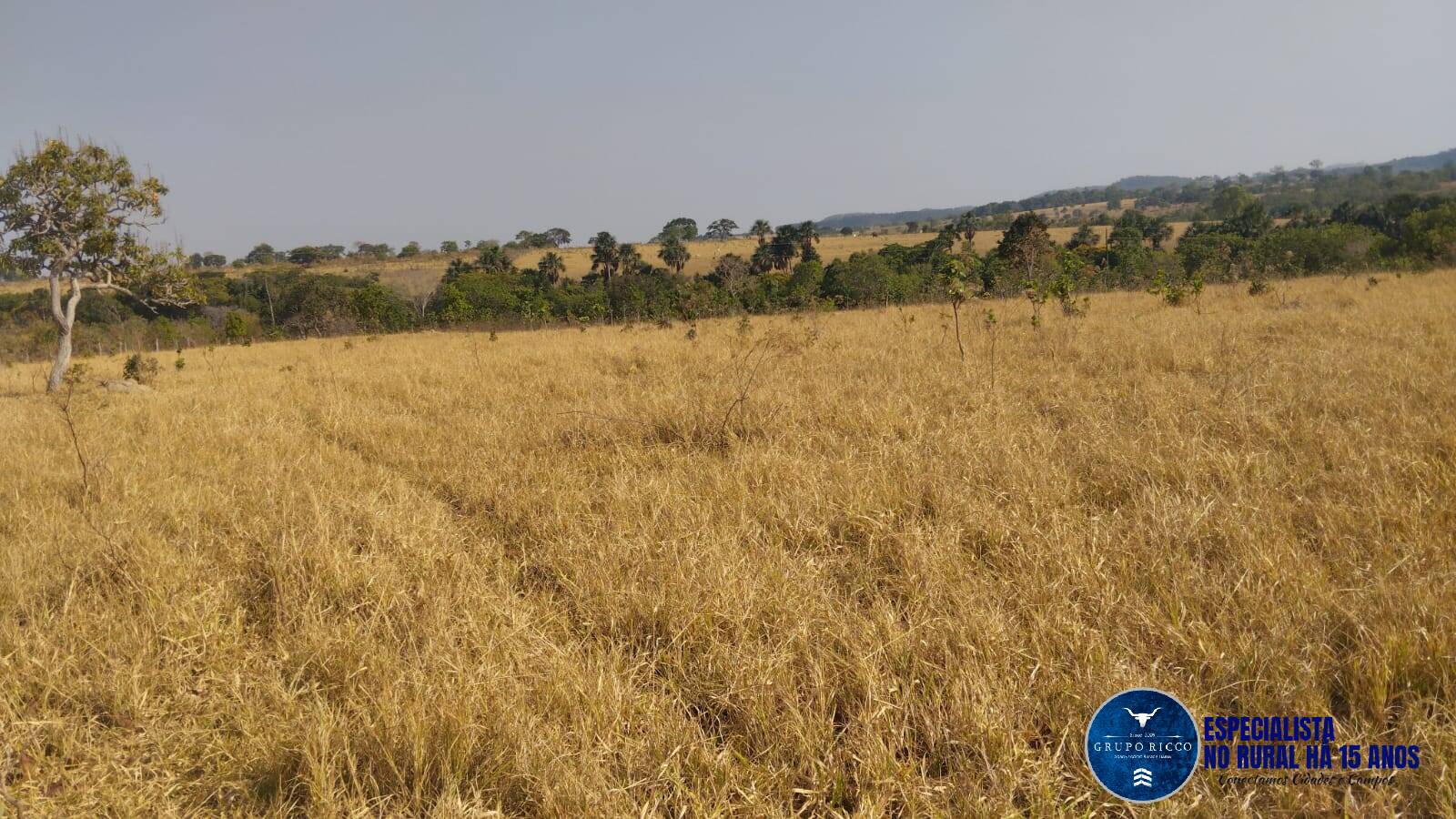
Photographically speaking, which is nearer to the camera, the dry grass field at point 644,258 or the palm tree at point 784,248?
the dry grass field at point 644,258

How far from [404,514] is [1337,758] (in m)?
4.15

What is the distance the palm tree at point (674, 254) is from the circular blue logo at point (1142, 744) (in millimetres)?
79299

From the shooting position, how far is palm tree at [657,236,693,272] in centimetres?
7988

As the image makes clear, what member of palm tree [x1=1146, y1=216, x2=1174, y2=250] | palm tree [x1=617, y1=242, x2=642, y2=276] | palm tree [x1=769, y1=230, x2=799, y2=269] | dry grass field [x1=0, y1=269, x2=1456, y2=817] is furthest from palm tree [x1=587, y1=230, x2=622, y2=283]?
dry grass field [x1=0, y1=269, x2=1456, y2=817]

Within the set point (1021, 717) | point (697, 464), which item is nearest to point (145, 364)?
point (697, 464)

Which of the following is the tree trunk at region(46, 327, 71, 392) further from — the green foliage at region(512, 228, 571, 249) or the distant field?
the green foliage at region(512, 228, 571, 249)

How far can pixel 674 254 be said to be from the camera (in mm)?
80000

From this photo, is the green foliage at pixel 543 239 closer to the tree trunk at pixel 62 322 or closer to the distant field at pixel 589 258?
the distant field at pixel 589 258

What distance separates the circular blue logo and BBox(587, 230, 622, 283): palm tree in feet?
237

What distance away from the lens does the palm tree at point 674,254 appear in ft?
262

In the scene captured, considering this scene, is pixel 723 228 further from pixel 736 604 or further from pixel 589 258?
pixel 736 604

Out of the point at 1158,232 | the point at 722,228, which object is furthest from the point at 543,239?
the point at 1158,232

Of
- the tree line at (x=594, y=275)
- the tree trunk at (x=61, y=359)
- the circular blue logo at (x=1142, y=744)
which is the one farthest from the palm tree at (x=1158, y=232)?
the tree trunk at (x=61, y=359)

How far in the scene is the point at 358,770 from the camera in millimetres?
1869
